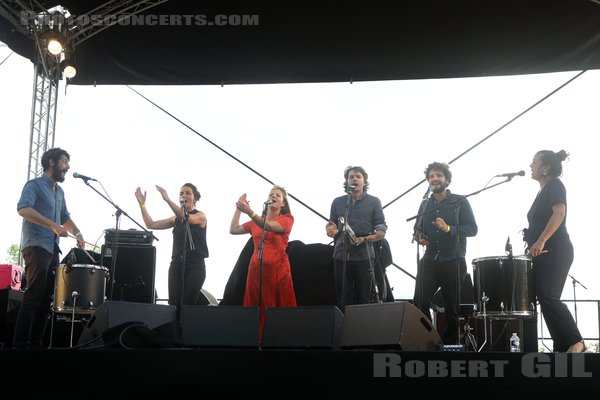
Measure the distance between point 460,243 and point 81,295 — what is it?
2.94m

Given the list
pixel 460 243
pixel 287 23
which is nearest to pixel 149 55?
pixel 287 23

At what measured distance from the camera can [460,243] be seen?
18.0 ft

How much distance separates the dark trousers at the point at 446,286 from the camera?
17.8 ft

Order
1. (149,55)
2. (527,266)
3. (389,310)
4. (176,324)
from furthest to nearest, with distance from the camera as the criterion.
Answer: (149,55), (527,266), (389,310), (176,324)

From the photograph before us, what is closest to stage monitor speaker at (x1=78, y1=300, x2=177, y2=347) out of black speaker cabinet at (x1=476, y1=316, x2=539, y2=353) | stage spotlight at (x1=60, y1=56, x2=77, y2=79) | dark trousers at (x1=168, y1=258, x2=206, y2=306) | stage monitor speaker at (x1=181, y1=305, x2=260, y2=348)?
stage monitor speaker at (x1=181, y1=305, x2=260, y2=348)

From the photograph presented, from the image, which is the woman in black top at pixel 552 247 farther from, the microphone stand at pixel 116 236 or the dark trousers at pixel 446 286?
the microphone stand at pixel 116 236

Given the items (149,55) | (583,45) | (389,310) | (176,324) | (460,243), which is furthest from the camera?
(149,55)

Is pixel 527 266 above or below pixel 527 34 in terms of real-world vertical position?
below

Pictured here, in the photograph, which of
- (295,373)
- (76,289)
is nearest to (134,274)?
(76,289)

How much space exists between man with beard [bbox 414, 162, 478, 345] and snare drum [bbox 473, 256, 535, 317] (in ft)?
0.81

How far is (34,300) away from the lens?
4.80 metres

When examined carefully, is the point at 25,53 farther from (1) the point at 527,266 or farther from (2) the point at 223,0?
(1) the point at 527,266

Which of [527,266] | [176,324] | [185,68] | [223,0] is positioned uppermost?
[223,0]

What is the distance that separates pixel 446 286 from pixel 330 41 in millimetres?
3177
